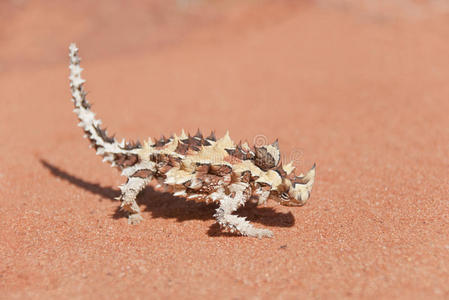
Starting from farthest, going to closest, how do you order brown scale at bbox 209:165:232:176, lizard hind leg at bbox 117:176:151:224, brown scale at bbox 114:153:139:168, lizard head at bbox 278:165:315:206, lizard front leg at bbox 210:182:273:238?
1. brown scale at bbox 114:153:139:168
2. lizard hind leg at bbox 117:176:151:224
3. brown scale at bbox 209:165:232:176
4. lizard front leg at bbox 210:182:273:238
5. lizard head at bbox 278:165:315:206

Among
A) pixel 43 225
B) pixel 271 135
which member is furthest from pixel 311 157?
pixel 43 225

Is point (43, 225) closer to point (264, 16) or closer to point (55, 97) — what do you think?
point (55, 97)

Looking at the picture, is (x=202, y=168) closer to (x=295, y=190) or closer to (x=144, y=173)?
(x=144, y=173)

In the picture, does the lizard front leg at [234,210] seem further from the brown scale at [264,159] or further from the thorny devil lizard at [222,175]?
→ the brown scale at [264,159]

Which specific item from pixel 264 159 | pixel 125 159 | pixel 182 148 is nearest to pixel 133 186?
pixel 125 159

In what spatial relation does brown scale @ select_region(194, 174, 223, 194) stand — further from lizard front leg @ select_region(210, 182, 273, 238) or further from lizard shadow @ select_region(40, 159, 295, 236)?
lizard shadow @ select_region(40, 159, 295, 236)

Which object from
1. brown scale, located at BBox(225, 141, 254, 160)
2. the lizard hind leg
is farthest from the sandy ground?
brown scale, located at BBox(225, 141, 254, 160)
